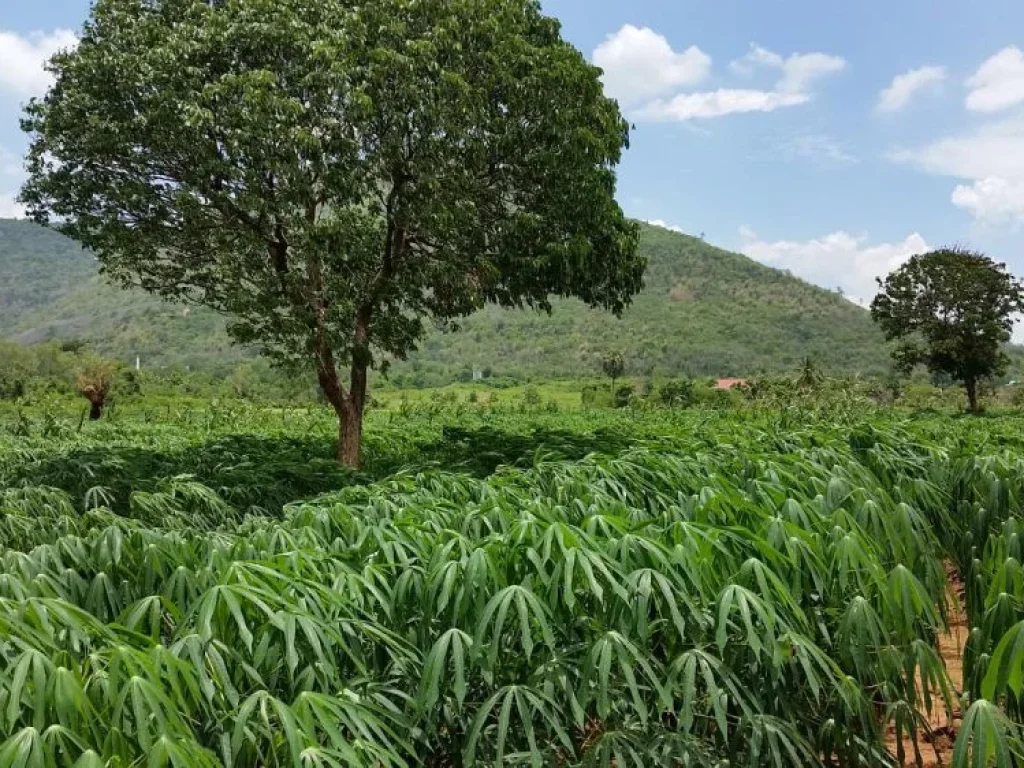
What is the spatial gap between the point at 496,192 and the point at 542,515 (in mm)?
6294

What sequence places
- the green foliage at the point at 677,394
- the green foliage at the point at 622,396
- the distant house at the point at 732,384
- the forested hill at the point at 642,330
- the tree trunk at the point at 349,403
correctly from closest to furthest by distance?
the tree trunk at the point at 349,403 < the green foliage at the point at 677,394 < the distant house at the point at 732,384 < the green foliage at the point at 622,396 < the forested hill at the point at 642,330

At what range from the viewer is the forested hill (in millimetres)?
78062

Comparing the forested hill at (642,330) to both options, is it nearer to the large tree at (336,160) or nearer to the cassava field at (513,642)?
the large tree at (336,160)

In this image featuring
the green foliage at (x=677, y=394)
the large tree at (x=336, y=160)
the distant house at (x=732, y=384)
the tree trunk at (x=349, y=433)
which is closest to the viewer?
the large tree at (x=336, y=160)

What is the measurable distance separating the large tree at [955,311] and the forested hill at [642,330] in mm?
42621

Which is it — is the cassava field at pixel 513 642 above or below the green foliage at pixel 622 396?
above

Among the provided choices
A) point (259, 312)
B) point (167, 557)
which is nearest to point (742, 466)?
point (167, 557)

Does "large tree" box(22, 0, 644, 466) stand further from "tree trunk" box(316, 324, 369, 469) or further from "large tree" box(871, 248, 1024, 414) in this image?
"large tree" box(871, 248, 1024, 414)

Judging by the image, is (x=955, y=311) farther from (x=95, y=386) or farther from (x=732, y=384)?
(x=95, y=386)

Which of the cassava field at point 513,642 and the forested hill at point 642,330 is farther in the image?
the forested hill at point 642,330

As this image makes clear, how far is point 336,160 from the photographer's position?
796 centimetres

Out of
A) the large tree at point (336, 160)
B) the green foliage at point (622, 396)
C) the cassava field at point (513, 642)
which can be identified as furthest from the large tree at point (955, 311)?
the cassava field at point (513, 642)

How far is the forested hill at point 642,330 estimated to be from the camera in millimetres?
78062

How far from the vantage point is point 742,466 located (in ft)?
17.1
